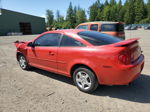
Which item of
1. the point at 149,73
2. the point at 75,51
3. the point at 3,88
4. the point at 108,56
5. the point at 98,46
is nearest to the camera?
the point at 108,56

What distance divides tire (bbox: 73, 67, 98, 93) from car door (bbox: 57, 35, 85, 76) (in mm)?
331

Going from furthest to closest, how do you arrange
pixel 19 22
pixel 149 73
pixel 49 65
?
pixel 19 22
pixel 149 73
pixel 49 65

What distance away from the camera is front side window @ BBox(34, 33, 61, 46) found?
156 inches

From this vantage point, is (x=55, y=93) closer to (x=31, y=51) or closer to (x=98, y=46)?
(x=98, y=46)

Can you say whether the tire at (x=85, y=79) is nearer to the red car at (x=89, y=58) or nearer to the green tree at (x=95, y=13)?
the red car at (x=89, y=58)

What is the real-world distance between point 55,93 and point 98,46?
5.28 feet

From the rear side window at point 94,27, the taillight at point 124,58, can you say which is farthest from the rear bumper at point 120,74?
the rear side window at point 94,27

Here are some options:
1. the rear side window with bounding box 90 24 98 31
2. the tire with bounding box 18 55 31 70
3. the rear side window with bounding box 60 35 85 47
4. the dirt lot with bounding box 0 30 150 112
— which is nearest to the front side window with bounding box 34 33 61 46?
the rear side window with bounding box 60 35 85 47

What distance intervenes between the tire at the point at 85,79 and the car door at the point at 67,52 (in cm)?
33

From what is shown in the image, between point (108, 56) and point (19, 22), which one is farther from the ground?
point (19, 22)

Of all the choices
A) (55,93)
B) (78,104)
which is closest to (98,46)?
(78,104)

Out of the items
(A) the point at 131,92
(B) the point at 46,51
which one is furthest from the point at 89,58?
(B) the point at 46,51

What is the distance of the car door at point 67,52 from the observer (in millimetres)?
3372

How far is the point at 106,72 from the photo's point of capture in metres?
2.98
